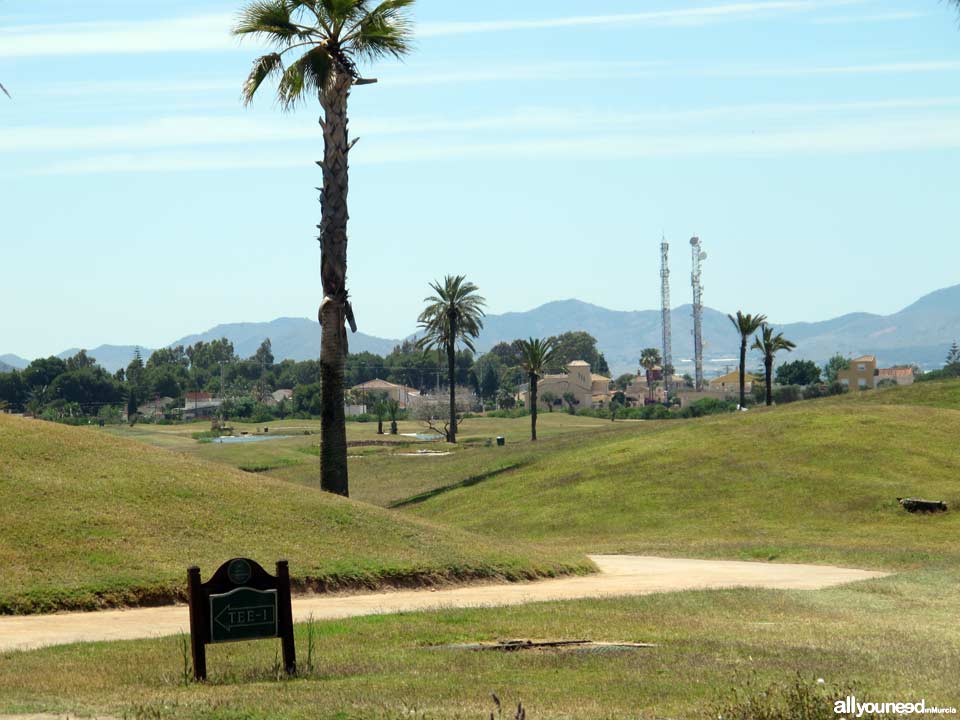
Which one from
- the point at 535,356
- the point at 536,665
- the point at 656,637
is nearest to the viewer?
A: the point at 536,665

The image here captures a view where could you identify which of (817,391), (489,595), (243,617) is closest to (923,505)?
(489,595)

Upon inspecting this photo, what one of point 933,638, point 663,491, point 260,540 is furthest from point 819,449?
point 933,638

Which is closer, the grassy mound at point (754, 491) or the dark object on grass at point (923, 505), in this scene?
the grassy mound at point (754, 491)

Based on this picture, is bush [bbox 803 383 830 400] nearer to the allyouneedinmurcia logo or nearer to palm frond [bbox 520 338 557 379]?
palm frond [bbox 520 338 557 379]

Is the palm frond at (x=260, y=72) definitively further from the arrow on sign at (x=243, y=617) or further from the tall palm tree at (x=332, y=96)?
the arrow on sign at (x=243, y=617)

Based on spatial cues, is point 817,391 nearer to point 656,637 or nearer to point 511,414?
point 511,414

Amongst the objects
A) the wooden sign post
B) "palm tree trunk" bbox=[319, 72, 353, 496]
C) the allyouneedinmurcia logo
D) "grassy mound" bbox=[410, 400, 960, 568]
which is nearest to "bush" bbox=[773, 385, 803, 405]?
"grassy mound" bbox=[410, 400, 960, 568]

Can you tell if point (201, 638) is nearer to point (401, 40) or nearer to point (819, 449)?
point (401, 40)

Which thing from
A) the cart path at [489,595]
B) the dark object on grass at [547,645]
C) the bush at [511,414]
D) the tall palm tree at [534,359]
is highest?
the tall palm tree at [534,359]

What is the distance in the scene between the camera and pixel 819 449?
48969 mm

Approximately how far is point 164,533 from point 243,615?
1072cm

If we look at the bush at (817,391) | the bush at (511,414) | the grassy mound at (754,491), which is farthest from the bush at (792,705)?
the bush at (511,414)

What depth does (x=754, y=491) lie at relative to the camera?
147ft

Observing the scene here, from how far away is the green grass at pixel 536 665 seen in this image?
11914mm
